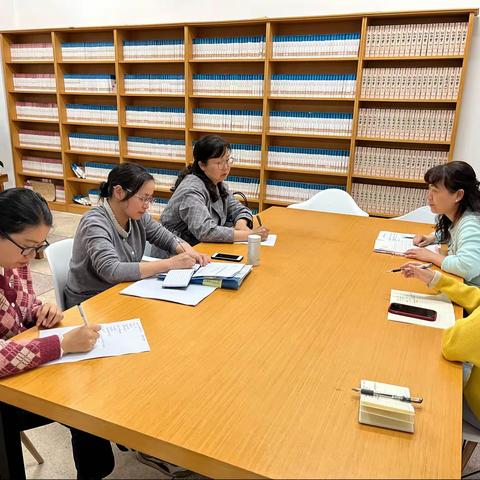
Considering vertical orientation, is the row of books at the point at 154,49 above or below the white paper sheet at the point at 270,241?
above

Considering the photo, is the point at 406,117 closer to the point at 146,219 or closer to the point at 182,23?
the point at 182,23

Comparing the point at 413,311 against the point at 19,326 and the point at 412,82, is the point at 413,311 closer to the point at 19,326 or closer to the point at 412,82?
the point at 19,326

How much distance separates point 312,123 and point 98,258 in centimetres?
306

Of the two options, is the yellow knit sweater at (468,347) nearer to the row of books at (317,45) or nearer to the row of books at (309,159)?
the row of books at (309,159)

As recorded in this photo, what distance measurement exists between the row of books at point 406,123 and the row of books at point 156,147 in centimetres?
196

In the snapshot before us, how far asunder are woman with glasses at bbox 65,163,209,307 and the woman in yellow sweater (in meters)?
0.95

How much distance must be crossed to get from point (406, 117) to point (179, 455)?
12.4 ft

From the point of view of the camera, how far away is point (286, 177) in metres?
4.72

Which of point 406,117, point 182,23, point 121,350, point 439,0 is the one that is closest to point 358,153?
point 406,117

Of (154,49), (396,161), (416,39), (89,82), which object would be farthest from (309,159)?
(89,82)

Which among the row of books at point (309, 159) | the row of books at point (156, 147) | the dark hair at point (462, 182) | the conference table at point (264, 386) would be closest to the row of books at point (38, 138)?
the row of books at point (156, 147)

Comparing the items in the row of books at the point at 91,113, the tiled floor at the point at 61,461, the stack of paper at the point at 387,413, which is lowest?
the tiled floor at the point at 61,461

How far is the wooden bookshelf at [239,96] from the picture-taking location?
3883 millimetres

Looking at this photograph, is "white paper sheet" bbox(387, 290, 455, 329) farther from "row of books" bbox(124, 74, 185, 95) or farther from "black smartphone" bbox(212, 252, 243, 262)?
"row of books" bbox(124, 74, 185, 95)
